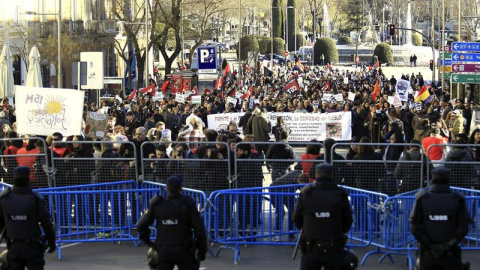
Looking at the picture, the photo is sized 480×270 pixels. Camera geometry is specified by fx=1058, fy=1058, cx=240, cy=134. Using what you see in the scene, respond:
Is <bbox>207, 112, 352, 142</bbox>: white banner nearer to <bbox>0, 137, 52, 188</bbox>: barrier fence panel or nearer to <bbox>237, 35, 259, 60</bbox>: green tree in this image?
<bbox>0, 137, 52, 188</bbox>: barrier fence panel

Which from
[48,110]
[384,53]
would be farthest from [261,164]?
[384,53]

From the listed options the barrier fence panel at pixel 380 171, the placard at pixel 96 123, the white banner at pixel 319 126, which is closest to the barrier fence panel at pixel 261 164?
the barrier fence panel at pixel 380 171

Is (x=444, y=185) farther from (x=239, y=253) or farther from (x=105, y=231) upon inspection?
(x=105, y=231)

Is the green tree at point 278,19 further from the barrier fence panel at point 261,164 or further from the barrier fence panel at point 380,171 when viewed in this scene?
the barrier fence panel at point 380,171

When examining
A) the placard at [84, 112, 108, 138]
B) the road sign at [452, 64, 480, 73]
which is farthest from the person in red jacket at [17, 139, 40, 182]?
the road sign at [452, 64, 480, 73]

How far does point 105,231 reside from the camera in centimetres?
1402

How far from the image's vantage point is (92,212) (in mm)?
13906

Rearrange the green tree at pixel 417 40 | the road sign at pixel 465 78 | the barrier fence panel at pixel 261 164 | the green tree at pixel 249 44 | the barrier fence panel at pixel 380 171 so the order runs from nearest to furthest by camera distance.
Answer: the barrier fence panel at pixel 380 171
the barrier fence panel at pixel 261 164
the road sign at pixel 465 78
the green tree at pixel 249 44
the green tree at pixel 417 40

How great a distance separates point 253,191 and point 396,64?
90.1 meters

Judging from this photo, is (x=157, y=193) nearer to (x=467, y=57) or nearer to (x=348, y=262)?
(x=348, y=262)

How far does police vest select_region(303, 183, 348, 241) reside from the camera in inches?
393

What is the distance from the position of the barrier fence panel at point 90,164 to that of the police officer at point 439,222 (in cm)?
571

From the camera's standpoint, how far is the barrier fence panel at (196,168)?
580 inches

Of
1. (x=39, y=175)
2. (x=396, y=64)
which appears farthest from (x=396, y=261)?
(x=396, y=64)
